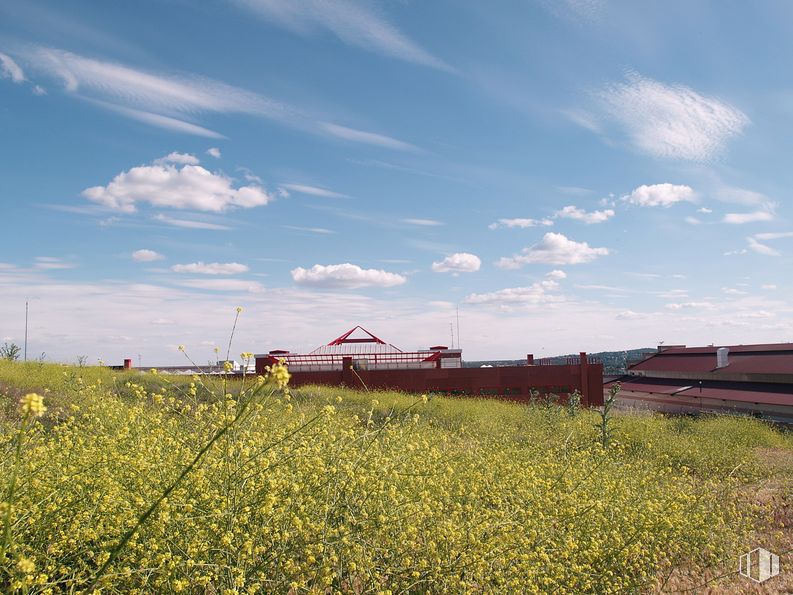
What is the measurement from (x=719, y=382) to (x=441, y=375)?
975 cm

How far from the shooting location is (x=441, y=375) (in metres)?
20.8

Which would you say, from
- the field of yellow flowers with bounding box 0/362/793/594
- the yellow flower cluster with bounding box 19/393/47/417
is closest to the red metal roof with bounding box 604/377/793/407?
the field of yellow flowers with bounding box 0/362/793/594

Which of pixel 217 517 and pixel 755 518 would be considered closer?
pixel 217 517

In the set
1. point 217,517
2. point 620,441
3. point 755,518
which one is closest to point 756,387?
point 620,441

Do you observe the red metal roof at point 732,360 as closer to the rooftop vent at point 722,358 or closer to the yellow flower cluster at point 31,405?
the rooftop vent at point 722,358

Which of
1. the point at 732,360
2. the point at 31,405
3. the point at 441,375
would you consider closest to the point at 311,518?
the point at 31,405

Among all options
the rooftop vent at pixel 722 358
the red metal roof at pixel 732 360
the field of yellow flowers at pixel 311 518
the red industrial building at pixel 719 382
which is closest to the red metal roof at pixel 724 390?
the red industrial building at pixel 719 382

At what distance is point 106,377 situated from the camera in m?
15.7

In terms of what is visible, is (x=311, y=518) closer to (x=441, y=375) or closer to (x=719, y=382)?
(x=441, y=375)

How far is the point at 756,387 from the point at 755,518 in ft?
40.3

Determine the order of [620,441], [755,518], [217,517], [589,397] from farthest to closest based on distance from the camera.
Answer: [589,397] → [620,441] → [755,518] → [217,517]

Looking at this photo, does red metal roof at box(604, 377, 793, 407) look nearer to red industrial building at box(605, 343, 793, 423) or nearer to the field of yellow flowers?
red industrial building at box(605, 343, 793, 423)

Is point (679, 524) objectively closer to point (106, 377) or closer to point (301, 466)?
point (301, 466)

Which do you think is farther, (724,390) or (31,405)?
(724,390)
